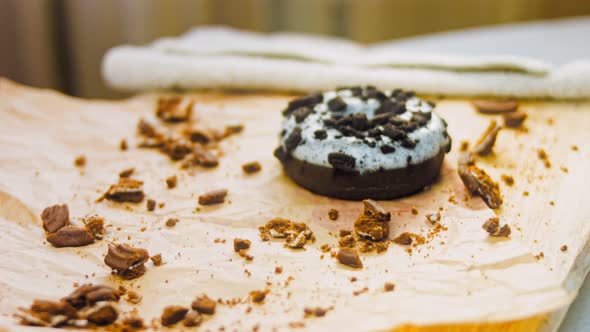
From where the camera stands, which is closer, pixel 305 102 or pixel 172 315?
pixel 172 315

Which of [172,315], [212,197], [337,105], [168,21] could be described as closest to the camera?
[172,315]

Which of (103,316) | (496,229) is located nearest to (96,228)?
(103,316)

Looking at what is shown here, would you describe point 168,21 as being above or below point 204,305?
below

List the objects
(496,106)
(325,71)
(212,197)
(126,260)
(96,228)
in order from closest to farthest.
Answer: (126,260)
(96,228)
(212,197)
(496,106)
(325,71)

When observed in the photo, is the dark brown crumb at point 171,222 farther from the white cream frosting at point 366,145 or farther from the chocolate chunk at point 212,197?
the white cream frosting at point 366,145

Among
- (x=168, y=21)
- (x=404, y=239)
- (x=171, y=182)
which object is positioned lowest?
(x=168, y=21)

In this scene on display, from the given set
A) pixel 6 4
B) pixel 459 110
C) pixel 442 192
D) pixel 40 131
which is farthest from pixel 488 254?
pixel 6 4

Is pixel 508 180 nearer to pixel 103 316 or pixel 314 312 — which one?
pixel 314 312
